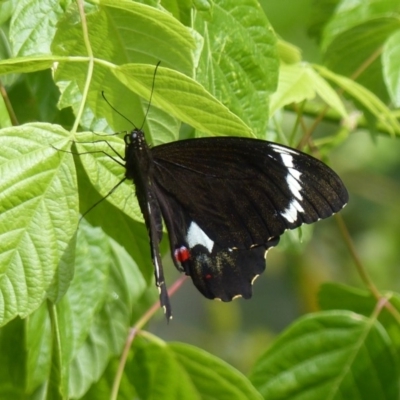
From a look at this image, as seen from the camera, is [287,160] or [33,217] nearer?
[33,217]

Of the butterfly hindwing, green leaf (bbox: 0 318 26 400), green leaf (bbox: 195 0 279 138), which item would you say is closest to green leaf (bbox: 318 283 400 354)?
the butterfly hindwing

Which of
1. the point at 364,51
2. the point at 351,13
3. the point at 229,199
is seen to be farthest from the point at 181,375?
the point at 351,13

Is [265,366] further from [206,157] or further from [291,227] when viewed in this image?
[206,157]

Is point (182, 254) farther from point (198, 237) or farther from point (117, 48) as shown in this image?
point (117, 48)

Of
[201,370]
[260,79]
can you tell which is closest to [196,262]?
[201,370]

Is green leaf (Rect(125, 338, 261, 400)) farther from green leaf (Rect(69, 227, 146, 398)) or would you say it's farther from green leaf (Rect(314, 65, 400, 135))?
green leaf (Rect(314, 65, 400, 135))

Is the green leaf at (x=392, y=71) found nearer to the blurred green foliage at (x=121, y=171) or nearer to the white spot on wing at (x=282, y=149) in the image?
the blurred green foliage at (x=121, y=171)
